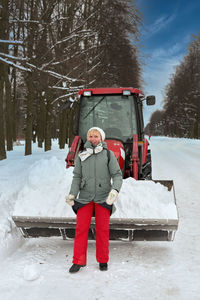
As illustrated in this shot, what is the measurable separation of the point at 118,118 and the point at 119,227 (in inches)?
109

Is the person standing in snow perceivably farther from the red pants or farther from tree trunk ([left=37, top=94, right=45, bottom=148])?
tree trunk ([left=37, top=94, right=45, bottom=148])

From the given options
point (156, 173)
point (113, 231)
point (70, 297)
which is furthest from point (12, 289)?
point (156, 173)

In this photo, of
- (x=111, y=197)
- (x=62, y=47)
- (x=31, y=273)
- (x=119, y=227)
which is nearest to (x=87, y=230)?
(x=119, y=227)

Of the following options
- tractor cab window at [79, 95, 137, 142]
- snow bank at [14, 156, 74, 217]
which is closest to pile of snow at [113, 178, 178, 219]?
snow bank at [14, 156, 74, 217]

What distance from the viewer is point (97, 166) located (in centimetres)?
351

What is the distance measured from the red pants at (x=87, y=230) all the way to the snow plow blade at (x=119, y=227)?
22 cm

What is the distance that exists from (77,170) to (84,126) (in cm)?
274

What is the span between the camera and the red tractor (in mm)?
5789

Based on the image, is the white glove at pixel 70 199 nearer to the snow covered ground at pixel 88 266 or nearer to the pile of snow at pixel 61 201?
the pile of snow at pixel 61 201

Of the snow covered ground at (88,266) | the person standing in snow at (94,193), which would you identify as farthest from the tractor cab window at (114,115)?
the person standing in snow at (94,193)

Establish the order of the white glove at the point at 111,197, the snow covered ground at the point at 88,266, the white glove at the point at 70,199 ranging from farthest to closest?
the white glove at the point at 70,199, the white glove at the point at 111,197, the snow covered ground at the point at 88,266

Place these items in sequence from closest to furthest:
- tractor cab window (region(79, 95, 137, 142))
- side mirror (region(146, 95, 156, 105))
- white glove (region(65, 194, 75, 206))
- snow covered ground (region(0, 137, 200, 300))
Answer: snow covered ground (region(0, 137, 200, 300)) < white glove (region(65, 194, 75, 206)) < side mirror (region(146, 95, 156, 105)) < tractor cab window (region(79, 95, 137, 142))

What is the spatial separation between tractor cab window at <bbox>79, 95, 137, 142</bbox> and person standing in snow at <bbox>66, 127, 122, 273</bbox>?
7.75ft

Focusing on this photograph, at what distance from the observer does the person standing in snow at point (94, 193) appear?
3.47m
